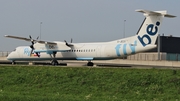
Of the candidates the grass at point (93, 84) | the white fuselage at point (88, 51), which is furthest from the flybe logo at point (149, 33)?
the grass at point (93, 84)

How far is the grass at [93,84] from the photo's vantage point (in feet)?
73.8

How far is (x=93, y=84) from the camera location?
25984 millimetres

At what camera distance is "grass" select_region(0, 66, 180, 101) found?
22500 millimetres

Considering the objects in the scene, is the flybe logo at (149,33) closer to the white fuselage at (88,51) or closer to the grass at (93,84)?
the white fuselage at (88,51)

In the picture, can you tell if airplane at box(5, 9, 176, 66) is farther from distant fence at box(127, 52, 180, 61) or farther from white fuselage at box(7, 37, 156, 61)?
distant fence at box(127, 52, 180, 61)

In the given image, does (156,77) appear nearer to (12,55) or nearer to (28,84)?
(28,84)

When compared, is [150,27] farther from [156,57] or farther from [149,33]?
[156,57]

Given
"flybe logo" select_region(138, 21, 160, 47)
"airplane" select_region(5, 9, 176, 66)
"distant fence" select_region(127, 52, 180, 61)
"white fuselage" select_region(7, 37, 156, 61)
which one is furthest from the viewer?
"distant fence" select_region(127, 52, 180, 61)

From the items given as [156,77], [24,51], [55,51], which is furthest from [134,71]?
[24,51]

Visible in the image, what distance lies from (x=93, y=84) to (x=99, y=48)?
18.7 m

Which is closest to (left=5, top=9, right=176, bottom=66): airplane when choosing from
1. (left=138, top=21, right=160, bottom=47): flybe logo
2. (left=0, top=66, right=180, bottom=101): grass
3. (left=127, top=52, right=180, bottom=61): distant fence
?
(left=138, top=21, right=160, bottom=47): flybe logo

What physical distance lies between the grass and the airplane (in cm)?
1291

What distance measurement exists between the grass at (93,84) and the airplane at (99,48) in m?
12.9

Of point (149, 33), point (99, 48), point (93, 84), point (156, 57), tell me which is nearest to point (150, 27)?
point (149, 33)
